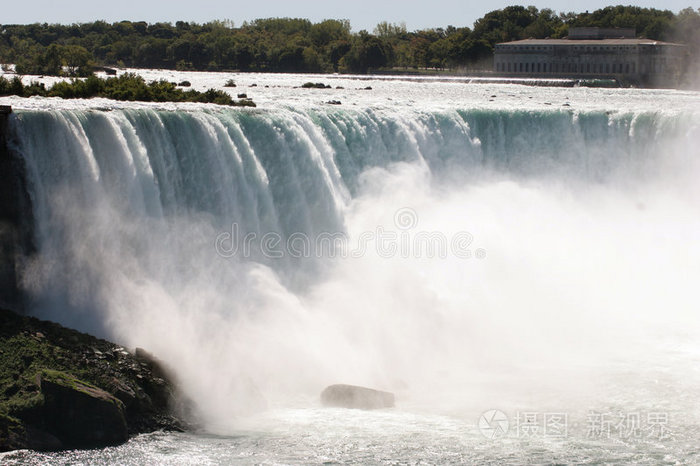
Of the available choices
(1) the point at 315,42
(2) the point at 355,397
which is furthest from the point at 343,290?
(1) the point at 315,42

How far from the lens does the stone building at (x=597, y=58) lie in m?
79.7

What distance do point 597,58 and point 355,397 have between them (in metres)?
71.7

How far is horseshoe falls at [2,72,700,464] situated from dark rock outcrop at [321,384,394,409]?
260 millimetres

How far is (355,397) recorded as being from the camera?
16922mm

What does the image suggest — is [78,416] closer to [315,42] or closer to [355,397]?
[355,397]

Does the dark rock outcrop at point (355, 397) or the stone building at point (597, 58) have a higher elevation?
the stone building at point (597, 58)

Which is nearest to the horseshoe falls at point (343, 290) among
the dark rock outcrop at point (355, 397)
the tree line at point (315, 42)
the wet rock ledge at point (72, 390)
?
the dark rock outcrop at point (355, 397)

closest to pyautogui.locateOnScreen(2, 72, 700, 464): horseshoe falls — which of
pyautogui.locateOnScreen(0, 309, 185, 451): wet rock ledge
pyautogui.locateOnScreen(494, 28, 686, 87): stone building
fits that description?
pyautogui.locateOnScreen(0, 309, 185, 451): wet rock ledge

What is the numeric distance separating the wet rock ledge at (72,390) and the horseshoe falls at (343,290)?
1.29 feet

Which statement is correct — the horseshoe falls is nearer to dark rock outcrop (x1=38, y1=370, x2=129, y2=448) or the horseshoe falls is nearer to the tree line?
dark rock outcrop (x1=38, y1=370, x2=129, y2=448)

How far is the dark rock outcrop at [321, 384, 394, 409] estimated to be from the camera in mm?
16875

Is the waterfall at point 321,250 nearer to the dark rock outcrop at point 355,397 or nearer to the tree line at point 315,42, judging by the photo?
the dark rock outcrop at point 355,397

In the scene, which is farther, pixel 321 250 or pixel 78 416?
pixel 321 250

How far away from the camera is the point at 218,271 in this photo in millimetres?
20703
